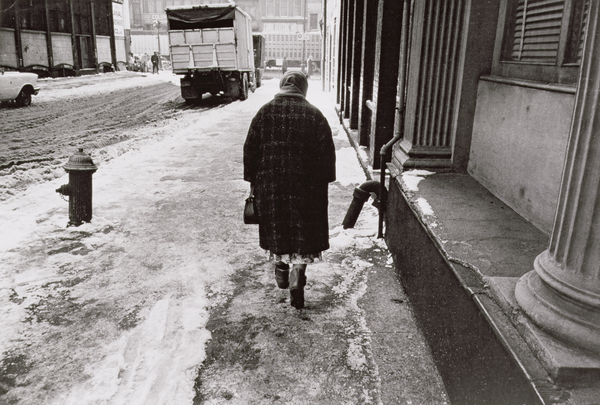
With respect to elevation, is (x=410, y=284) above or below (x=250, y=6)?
below

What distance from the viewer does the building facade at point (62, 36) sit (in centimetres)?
2819

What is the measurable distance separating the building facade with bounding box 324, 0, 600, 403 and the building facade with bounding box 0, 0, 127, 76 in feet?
96.1

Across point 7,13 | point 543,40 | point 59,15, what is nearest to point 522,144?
point 543,40

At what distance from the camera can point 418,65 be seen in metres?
4.44

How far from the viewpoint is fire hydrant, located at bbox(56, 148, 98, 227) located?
5.20 metres

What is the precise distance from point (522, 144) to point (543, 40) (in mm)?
708

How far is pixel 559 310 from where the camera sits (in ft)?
6.30

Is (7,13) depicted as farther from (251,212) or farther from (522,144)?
(522,144)

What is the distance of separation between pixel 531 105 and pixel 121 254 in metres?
3.70

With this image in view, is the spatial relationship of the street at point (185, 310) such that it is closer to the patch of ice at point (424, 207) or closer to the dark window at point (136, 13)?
the patch of ice at point (424, 207)

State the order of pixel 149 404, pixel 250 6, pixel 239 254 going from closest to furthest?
pixel 149 404 < pixel 239 254 < pixel 250 6

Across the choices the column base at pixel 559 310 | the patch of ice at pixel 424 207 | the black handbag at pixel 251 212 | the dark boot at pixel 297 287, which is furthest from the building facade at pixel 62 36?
the column base at pixel 559 310

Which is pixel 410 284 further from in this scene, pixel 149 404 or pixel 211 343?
pixel 149 404

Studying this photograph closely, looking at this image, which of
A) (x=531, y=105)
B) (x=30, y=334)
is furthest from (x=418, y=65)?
(x=30, y=334)
